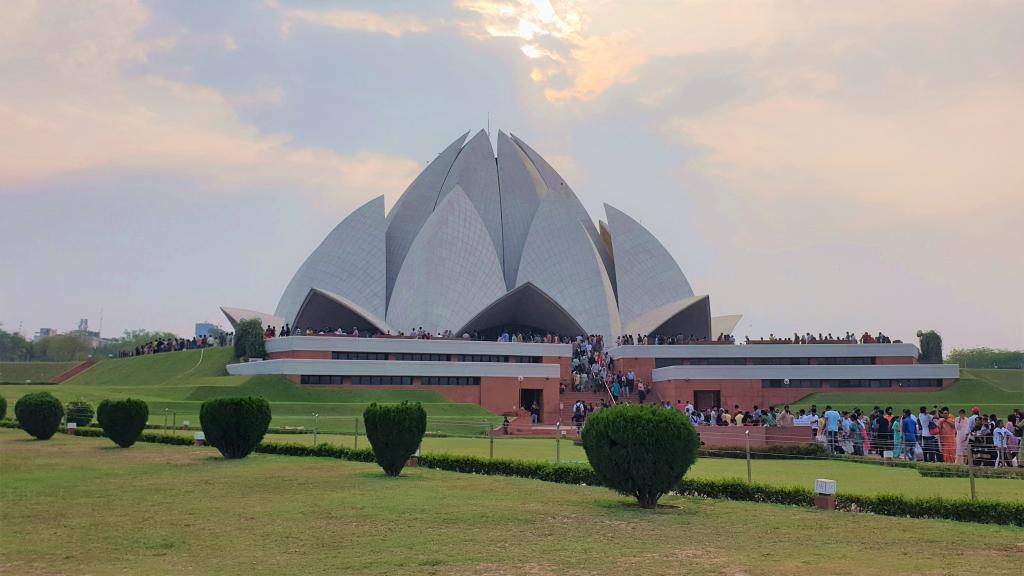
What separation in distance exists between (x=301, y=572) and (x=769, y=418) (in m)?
14.1

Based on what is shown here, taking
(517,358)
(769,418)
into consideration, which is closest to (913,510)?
(769,418)

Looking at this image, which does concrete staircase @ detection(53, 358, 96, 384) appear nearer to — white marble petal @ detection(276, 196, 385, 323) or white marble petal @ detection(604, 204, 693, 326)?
white marble petal @ detection(276, 196, 385, 323)

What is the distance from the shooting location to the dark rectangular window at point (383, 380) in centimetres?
2967

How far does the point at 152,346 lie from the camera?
130 ft

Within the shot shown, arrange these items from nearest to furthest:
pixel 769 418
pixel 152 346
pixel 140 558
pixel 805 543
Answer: pixel 140 558 → pixel 805 543 → pixel 769 418 → pixel 152 346

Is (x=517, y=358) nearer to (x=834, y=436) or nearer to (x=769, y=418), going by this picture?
(x=769, y=418)

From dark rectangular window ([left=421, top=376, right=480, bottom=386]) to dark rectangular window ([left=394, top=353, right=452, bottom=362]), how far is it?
2.97 feet

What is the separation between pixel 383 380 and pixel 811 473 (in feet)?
63.9

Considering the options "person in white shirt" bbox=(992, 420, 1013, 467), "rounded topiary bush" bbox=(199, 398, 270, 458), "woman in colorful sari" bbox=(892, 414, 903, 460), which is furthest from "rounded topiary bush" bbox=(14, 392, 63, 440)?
"person in white shirt" bbox=(992, 420, 1013, 467)

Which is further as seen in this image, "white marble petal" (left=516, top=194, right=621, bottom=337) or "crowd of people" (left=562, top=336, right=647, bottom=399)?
"white marble petal" (left=516, top=194, right=621, bottom=337)

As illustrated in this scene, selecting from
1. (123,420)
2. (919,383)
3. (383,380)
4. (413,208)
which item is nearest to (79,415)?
(123,420)

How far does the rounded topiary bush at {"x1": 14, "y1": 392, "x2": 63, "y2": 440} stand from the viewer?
16.5 m

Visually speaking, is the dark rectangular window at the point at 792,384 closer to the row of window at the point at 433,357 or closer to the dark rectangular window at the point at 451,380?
the row of window at the point at 433,357

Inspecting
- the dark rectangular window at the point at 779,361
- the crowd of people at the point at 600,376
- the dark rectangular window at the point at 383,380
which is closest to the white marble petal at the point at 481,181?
the crowd of people at the point at 600,376
